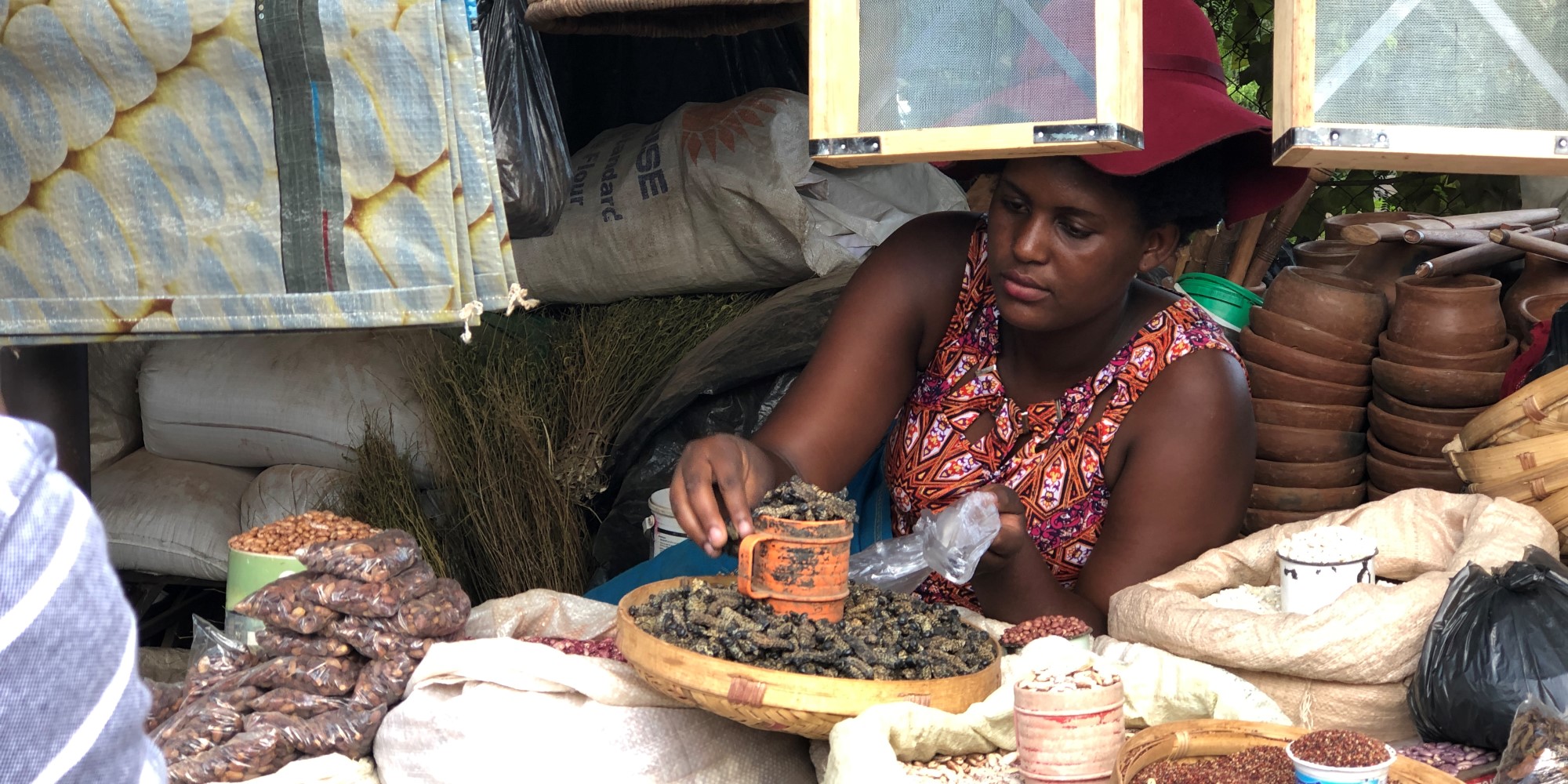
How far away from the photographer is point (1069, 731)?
131 cm

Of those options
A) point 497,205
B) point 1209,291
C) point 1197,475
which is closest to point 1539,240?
point 1209,291

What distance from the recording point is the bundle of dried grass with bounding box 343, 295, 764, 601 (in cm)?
302

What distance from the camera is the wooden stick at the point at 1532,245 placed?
2.63 m

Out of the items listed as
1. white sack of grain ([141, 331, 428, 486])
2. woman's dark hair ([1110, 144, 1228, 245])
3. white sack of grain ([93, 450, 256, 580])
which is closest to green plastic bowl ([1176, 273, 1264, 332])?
woman's dark hair ([1110, 144, 1228, 245])

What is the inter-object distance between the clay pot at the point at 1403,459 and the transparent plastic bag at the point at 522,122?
161cm

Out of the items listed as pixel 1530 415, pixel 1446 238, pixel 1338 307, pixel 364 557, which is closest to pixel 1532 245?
pixel 1446 238

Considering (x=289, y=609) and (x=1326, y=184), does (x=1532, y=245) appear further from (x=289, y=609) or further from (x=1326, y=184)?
(x=289, y=609)

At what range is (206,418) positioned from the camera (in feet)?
11.0

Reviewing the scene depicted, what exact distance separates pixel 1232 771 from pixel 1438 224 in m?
2.21

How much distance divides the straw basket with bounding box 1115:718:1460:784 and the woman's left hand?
22.1 inches

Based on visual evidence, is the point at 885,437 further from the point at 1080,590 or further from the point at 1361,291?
the point at 1361,291

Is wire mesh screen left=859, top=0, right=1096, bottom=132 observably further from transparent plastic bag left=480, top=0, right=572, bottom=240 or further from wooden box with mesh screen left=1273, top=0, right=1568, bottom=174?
transparent plastic bag left=480, top=0, right=572, bottom=240

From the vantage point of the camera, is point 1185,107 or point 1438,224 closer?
point 1185,107

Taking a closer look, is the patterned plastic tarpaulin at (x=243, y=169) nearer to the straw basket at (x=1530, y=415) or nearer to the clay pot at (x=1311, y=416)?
the straw basket at (x=1530, y=415)
